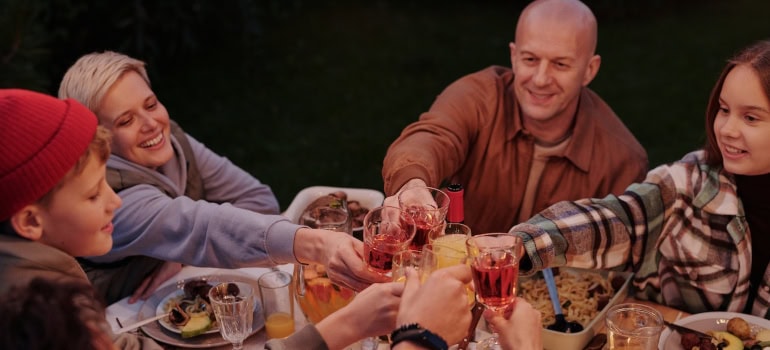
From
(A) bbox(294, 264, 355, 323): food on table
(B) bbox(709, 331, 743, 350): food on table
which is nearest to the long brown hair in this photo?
(B) bbox(709, 331, 743, 350): food on table

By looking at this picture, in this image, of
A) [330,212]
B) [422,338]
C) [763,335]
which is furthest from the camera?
[330,212]

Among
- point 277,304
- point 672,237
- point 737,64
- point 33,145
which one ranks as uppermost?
point 737,64

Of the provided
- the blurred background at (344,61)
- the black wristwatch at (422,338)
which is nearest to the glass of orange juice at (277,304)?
the black wristwatch at (422,338)

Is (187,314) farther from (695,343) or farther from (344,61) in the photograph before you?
(344,61)

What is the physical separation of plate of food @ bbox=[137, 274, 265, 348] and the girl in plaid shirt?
0.89 metres

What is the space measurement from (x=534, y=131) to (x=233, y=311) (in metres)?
1.54

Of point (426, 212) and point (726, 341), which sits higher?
point (426, 212)

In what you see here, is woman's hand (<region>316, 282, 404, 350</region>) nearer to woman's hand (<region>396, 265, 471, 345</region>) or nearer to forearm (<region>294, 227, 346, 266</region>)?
woman's hand (<region>396, 265, 471, 345</region>)

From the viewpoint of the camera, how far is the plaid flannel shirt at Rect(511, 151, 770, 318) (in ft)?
8.10

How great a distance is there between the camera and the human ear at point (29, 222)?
1710mm

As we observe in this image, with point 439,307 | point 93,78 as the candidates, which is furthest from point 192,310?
point 439,307

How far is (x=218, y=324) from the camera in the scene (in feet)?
7.37

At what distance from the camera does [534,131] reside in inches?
125

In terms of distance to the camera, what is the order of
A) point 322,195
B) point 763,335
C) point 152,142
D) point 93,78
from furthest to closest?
point 322,195 → point 152,142 → point 93,78 → point 763,335
